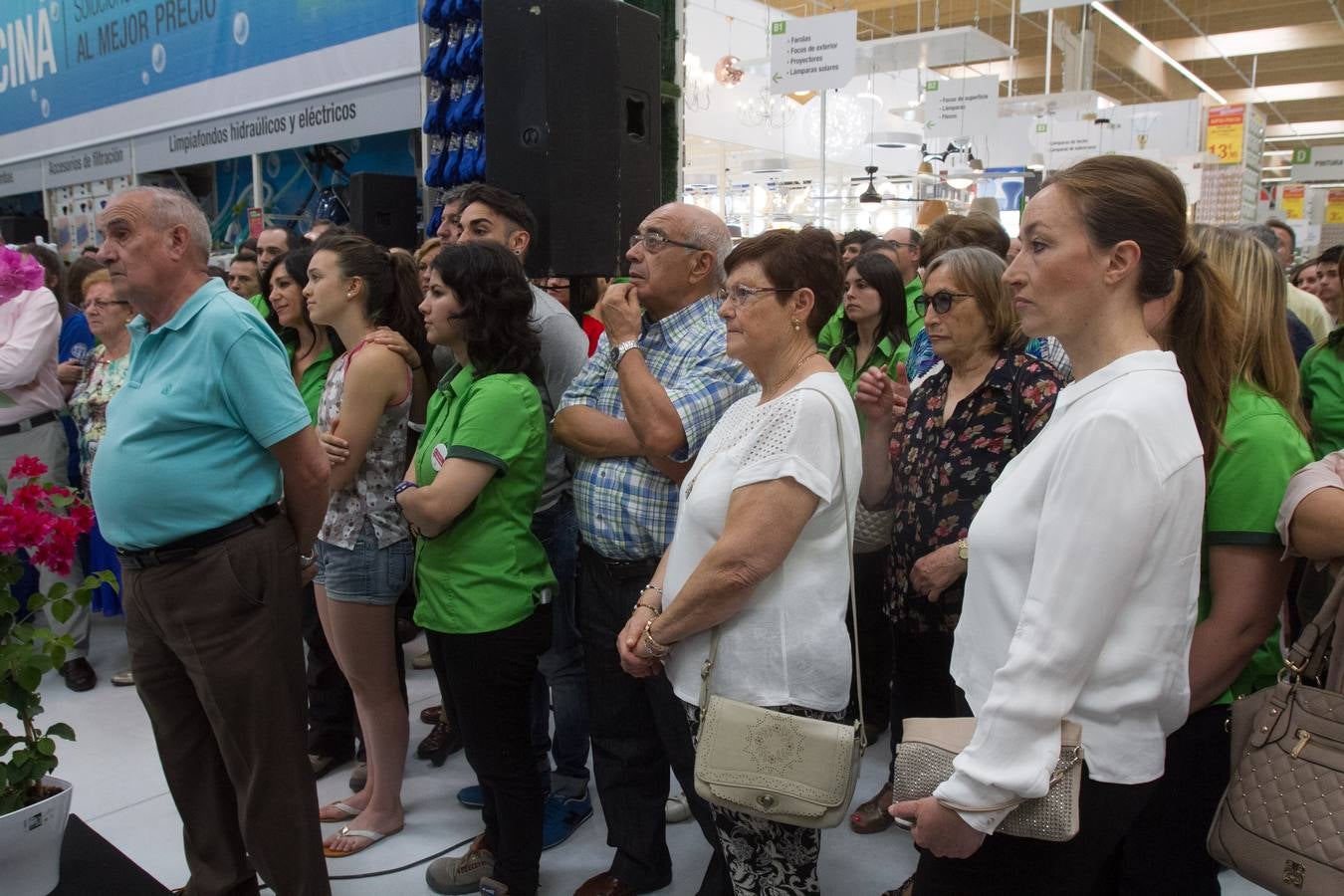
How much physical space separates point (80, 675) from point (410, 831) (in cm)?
201

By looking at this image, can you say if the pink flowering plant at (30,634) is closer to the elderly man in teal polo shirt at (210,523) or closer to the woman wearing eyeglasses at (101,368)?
the elderly man in teal polo shirt at (210,523)

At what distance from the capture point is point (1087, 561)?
1.11 metres

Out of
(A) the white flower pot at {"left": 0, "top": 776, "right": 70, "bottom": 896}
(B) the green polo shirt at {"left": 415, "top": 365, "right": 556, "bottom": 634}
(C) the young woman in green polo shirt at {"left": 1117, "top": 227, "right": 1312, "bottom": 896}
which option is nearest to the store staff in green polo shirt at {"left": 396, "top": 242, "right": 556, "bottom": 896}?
(B) the green polo shirt at {"left": 415, "top": 365, "right": 556, "bottom": 634}

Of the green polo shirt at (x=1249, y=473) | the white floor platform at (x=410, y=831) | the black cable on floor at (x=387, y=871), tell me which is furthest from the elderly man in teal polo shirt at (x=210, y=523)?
the green polo shirt at (x=1249, y=473)

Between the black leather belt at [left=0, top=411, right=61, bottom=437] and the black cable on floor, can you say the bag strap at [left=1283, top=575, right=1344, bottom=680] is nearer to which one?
the black cable on floor

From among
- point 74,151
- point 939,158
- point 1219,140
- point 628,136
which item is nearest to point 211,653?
point 628,136

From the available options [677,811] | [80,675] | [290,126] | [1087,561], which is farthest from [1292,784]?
[290,126]

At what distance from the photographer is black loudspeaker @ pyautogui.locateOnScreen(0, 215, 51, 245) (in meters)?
9.06

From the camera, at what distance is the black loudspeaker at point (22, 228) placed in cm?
906

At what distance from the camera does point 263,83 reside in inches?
233

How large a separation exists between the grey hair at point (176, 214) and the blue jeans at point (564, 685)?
1117 millimetres

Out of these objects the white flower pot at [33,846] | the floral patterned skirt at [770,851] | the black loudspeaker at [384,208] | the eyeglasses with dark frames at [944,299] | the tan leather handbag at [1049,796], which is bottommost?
the white flower pot at [33,846]

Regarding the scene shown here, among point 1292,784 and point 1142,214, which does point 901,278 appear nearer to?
point 1142,214

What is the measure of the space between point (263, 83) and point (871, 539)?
494 cm
